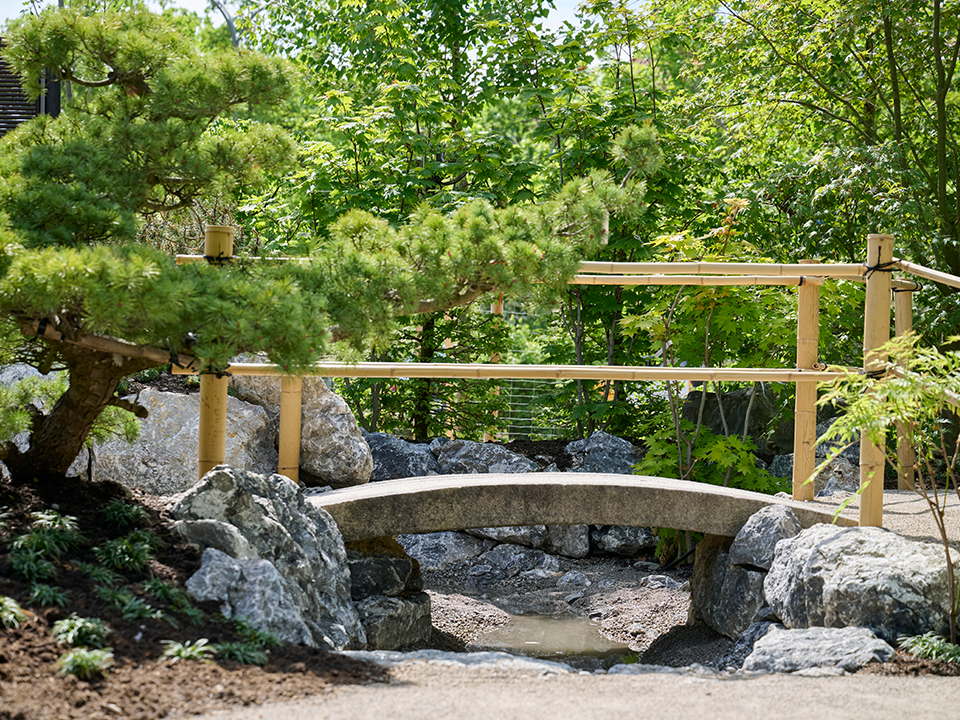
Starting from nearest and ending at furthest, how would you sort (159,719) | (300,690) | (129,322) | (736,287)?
1. (159,719)
2. (300,690)
3. (129,322)
4. (736,287)

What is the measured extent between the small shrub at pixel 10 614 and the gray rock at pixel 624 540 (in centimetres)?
370

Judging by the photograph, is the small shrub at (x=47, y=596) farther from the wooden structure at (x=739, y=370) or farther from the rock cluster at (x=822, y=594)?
the rock cluster at (x=822, y=594)

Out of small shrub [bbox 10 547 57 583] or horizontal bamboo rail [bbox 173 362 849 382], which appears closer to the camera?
small shrub [bbox 10 547 57 583]

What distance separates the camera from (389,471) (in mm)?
5223

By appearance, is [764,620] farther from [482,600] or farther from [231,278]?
[231,278]

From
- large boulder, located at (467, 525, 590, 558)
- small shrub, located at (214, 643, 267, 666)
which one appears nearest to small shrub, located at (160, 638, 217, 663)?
small shrub, located at (214, 643, 267, 666)

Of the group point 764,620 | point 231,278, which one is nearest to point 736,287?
point 764,620

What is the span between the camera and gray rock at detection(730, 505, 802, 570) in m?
3.33

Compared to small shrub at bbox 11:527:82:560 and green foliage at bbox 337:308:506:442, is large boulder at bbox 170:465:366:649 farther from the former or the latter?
green foliage at bbox 337:308:506:442

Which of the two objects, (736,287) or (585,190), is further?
(736,287)

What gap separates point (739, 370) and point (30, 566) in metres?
2.51

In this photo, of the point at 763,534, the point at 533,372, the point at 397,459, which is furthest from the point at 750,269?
the point at 397,459

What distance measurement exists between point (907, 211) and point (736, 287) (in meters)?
1.49

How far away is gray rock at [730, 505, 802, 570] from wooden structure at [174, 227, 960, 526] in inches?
8.8
